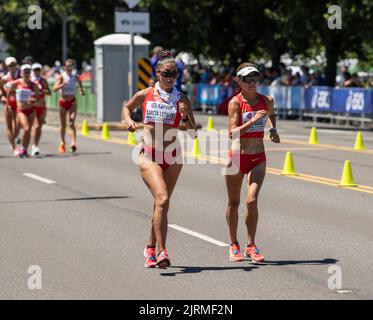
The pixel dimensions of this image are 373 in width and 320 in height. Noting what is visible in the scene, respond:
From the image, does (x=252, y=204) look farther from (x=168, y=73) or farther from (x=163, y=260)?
(x=168, y=73)

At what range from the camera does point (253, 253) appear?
10133 mm

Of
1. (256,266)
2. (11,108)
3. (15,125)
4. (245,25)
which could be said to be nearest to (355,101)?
(15,125)

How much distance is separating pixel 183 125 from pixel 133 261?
1.31 m

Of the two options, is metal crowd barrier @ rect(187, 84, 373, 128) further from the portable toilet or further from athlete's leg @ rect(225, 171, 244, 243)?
athlete's leg @ rect(225, 171, 244, 243)

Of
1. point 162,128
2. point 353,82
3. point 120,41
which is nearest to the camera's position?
point 162,128

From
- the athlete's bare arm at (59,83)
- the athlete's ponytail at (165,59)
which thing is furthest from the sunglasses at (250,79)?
the athlete's bare arm at (59,83)

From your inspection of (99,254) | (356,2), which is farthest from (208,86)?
(99,254)

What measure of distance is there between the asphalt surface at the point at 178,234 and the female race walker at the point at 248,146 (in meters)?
0.37

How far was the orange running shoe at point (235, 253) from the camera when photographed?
33.3 ft

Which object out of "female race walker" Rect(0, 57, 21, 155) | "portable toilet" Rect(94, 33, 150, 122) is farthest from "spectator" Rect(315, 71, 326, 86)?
"female race walker" Rect(0, 57, 21, 155)

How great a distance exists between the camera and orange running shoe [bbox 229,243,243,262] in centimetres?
1014

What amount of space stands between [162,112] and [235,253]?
56.9 inches

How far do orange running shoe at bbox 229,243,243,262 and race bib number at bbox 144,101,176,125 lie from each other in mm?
1267

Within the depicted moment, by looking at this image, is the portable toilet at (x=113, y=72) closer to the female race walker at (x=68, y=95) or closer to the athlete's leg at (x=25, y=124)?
the female race walker at (x=68, y=95)
